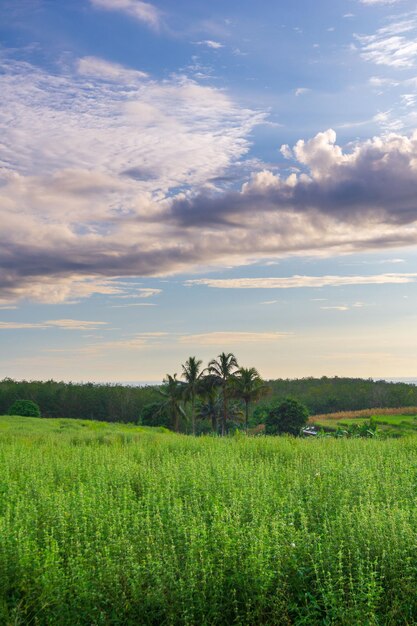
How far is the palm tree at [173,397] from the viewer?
6325 centimetres

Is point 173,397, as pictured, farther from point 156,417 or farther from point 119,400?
point 119,400

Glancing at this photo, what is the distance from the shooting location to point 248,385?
217ft

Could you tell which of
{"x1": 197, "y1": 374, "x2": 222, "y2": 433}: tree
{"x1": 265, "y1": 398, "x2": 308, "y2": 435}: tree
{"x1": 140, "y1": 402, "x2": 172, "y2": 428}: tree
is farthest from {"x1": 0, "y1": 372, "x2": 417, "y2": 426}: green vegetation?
{"x1": 265, "y1": 398, "x2": 308, "y2": 435}: tree

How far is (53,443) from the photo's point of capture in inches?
803

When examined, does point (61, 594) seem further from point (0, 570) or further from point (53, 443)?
point (53, 443)

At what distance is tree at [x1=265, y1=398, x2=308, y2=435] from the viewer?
57.1 meters

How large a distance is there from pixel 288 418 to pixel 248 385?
968 cm

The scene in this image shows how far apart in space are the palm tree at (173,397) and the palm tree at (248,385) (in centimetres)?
622

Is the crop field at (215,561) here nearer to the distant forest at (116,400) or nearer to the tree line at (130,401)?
the tree line at (130,401)

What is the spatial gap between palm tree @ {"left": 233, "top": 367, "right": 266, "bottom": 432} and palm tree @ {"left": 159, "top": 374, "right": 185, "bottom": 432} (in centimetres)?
622

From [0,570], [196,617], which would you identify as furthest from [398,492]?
[0,570]

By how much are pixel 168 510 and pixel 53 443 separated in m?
12.6

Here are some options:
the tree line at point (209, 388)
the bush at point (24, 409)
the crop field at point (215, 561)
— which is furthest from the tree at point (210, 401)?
the crop field at point (215, 561)

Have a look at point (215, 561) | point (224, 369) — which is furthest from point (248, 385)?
point (215, 561)
